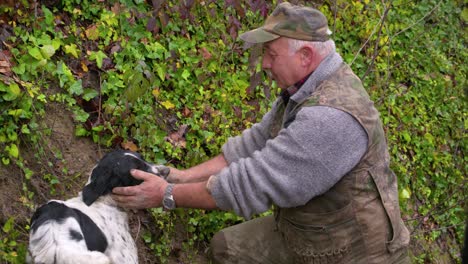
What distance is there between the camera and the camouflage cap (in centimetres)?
404

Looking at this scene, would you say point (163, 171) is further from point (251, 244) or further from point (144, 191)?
point (251, 244)

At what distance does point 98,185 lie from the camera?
13.1 ft

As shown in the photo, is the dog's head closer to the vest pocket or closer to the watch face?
the watch face

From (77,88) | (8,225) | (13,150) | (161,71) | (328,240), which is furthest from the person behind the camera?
(161,71)

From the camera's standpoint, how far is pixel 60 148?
17.0 feet

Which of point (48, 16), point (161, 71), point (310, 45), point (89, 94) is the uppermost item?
point (310, 45)

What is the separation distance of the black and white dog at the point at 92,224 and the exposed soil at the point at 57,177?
2.73 feet

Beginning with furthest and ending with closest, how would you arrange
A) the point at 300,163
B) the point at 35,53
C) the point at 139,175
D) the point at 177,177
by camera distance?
the point at 35,53, the point at 177,177, the point at 139,175, the point at 300,163

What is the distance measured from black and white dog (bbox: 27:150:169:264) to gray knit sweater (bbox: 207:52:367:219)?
0.58m

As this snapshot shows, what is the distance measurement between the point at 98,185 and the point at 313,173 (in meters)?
1.30

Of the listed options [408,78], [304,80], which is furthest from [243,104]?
[408,78]

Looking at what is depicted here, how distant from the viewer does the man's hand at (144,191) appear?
3973 millimetres

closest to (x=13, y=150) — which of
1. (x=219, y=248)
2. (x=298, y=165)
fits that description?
(x=219, y=248)

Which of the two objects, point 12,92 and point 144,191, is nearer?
point 144,191
